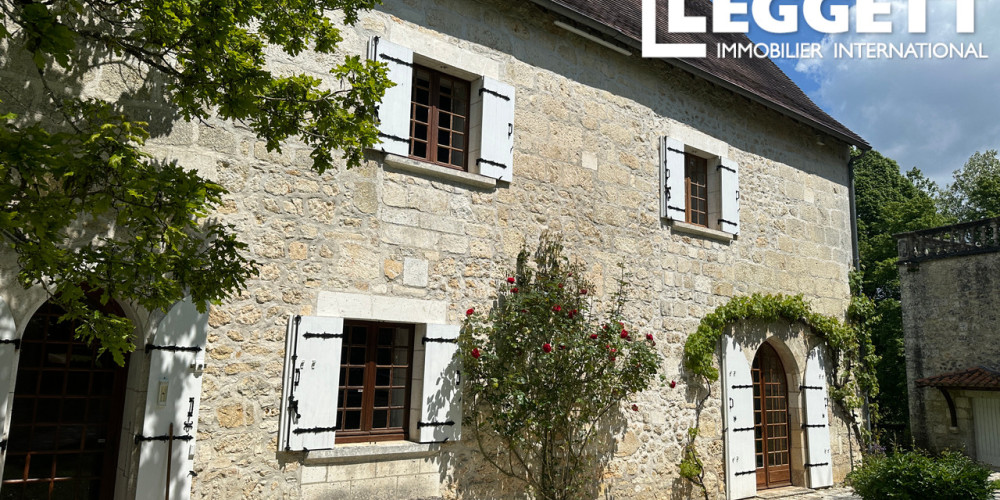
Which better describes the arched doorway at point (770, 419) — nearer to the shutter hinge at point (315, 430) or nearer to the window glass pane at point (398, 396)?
the window glass pane at point (398, 396)

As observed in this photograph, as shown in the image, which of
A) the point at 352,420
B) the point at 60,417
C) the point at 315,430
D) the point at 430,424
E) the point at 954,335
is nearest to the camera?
the point at 60,417

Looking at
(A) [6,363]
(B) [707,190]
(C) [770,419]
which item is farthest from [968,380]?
(A) [6,363]

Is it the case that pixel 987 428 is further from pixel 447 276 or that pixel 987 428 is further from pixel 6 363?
pixel 6 363

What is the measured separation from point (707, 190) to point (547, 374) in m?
3.68

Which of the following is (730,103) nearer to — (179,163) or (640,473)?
(640,473)

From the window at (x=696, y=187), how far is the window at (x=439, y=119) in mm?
3178

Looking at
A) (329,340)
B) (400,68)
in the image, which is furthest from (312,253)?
(400,68)

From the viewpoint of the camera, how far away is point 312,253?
5.26 meters

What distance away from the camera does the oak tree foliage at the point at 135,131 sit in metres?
2.79

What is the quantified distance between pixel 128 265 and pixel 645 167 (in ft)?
18.3

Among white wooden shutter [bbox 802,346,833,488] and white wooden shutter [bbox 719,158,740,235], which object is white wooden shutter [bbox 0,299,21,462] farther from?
white wooden shutter [bbox 802,346,833,488]

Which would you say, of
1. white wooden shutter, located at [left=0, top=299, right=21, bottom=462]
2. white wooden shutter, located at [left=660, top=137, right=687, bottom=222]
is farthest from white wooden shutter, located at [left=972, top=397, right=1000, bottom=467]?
white wooden shutter, located at [left=0, top=299, right=21, bottom=462]

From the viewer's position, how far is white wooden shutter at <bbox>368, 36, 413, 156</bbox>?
5590mm

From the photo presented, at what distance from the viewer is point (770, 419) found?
8594 millimetres
